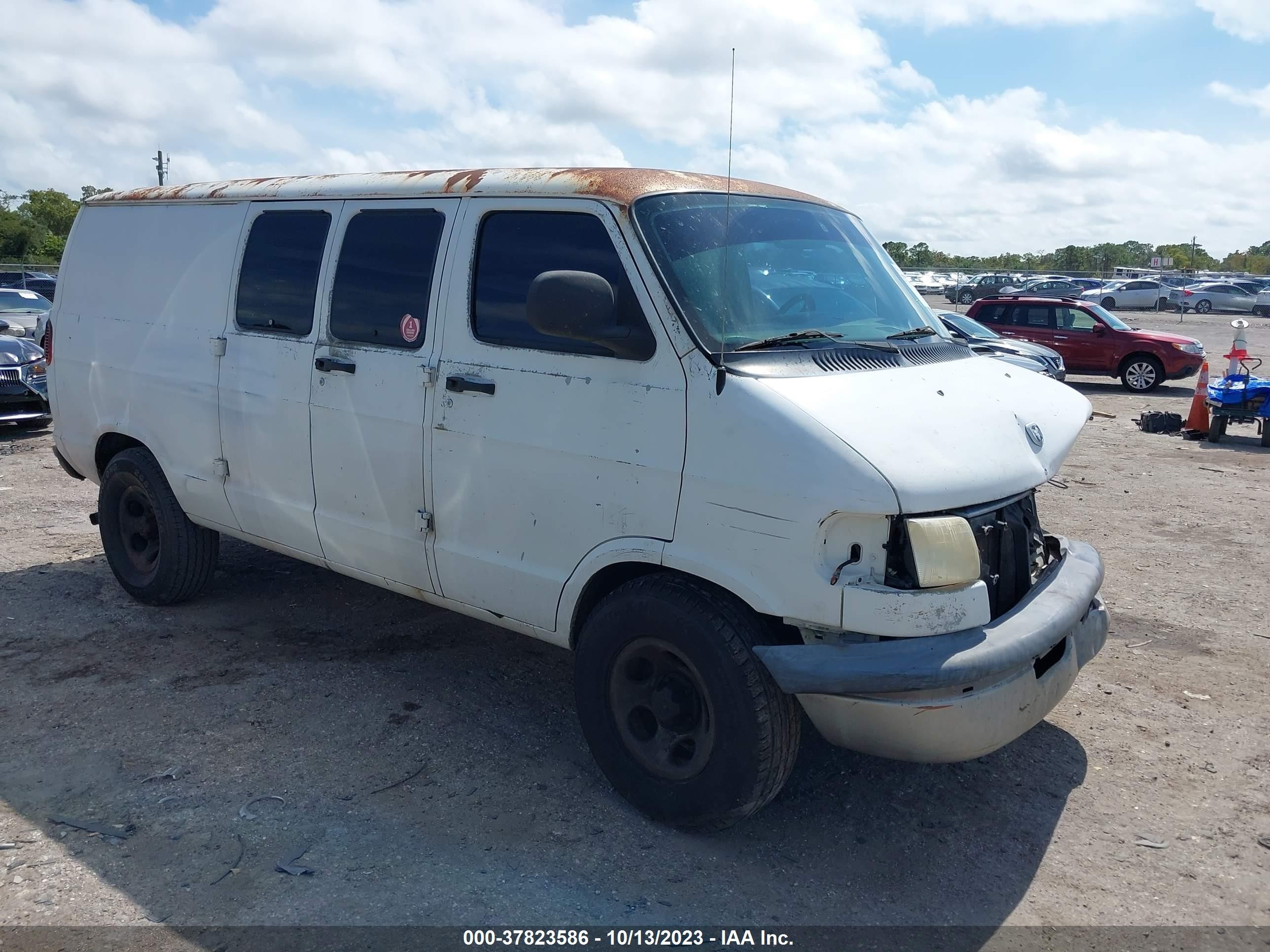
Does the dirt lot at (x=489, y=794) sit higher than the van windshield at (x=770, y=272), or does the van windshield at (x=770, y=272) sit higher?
the van windshield at (x=770, y=272)

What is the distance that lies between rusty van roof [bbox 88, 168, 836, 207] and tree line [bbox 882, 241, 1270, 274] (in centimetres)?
→ 6804

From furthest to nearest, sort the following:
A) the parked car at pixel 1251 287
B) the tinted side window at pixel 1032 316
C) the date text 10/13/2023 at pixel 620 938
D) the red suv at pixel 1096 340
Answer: the parked car at pixel 1251 287
the tinted side window at pixel 1032 316
the red suv at pixel 1096 340
the date text 10/13/2023 at pixel 620 938

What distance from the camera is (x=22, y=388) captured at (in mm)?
11367

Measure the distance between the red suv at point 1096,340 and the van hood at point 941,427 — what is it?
1667 cm

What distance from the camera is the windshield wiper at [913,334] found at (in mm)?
4125

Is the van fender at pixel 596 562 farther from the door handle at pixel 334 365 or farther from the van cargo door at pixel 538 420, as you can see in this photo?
the door handle at pixel 334 365

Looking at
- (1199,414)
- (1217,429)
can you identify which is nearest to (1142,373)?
(1199,414)

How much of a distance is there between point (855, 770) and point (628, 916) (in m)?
1.35

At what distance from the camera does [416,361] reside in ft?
13.8

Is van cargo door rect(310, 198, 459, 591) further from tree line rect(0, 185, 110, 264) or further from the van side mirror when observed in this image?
tree line rect(0, 185, 110, 264)

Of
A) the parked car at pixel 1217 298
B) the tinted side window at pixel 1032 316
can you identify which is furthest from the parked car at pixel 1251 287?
the tinted side window at pixel 1032 316

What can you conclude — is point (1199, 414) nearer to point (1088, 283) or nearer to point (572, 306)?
point (572, 306)

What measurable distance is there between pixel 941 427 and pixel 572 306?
1.28m

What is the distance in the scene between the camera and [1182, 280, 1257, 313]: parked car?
4681 cm
